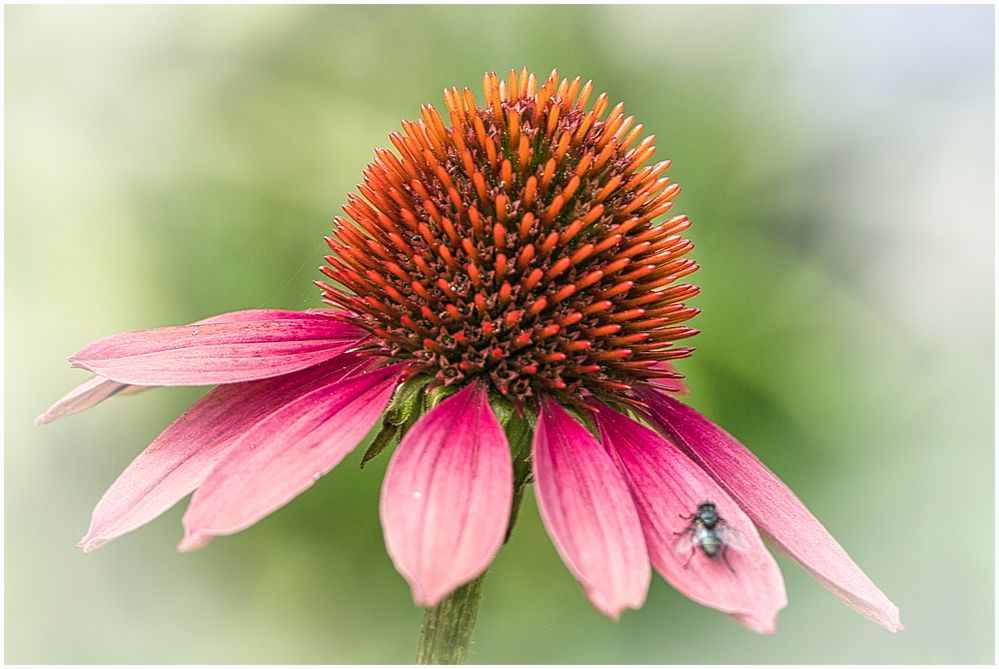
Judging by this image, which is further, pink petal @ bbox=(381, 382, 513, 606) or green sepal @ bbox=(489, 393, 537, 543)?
green sepal @ bbox=(489, 393, 537, 543)

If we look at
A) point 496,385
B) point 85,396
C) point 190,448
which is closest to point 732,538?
point 496,385

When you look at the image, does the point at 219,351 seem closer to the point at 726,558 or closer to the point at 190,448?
the point at 190,448

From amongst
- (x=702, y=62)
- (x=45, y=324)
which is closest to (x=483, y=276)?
(x=45, y=324)

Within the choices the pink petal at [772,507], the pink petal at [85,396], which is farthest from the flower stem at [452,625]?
the pink petal at [85,396]

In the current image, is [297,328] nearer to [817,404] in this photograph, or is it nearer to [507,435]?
[507,435]

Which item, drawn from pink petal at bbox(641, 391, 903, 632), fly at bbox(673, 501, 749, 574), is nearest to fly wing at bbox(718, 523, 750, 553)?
fly at bbox(673, 501, 749, 574)

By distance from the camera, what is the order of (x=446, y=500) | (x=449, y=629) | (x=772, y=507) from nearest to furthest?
(x=446, y=500) < (x=449, y=629) < (x=772, y=507)

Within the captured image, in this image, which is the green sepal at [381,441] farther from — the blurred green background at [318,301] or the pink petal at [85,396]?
the blurred green background at [318,301]

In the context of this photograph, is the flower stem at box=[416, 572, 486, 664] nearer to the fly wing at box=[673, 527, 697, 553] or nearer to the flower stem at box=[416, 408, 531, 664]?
the flower stem at box=[416, 408, 531, 664]
